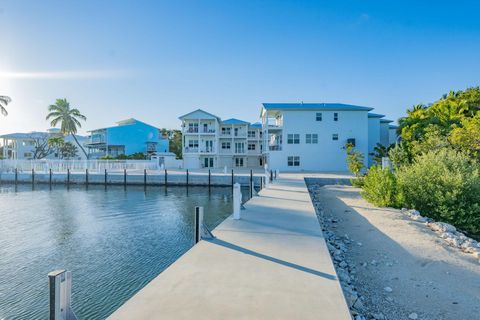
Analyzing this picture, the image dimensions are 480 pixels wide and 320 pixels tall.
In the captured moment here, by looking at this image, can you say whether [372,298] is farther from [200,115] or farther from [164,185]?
[200,115]

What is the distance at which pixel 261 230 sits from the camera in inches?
287

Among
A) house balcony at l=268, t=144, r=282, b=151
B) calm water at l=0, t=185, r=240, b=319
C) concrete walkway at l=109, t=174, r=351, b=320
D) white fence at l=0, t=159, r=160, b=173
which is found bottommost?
calm water at l=0, t=185, r=240, b=319

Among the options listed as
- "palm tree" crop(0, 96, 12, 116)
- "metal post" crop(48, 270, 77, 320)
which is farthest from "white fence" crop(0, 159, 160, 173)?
"metal post" crop(48, 270, 77, 320)

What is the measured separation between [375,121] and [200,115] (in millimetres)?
24296

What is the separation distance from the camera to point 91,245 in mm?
9930

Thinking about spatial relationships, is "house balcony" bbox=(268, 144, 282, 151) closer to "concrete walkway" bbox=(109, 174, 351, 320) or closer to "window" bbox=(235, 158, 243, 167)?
"window" bbox=(235, 158, 243, 167)

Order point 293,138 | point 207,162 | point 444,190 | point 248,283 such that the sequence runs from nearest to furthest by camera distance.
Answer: point 248,283 → point 444,190 → point 293,138 → point 207,162

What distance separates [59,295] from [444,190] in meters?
13.2

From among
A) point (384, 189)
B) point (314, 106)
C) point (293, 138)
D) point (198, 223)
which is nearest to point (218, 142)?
point (293, 138)

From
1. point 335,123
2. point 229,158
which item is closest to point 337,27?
point 335,123

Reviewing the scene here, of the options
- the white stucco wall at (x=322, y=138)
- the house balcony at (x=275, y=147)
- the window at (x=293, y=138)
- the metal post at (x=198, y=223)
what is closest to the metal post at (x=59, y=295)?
the metal post at (x=198, y=223)

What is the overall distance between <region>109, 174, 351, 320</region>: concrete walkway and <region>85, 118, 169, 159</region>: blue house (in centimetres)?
4824

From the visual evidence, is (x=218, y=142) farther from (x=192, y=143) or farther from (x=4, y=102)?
(x=4, y=102)

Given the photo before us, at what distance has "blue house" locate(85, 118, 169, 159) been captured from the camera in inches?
2051
